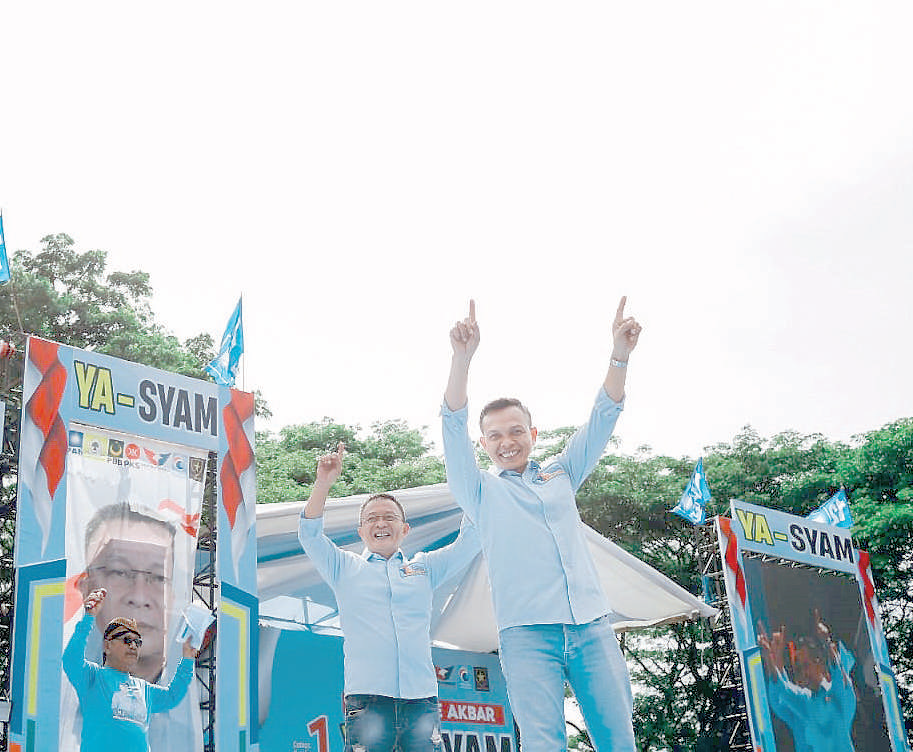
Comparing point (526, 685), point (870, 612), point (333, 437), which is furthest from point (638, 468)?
point (526, 685)

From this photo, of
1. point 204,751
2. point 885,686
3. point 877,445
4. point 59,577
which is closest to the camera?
point 59,577

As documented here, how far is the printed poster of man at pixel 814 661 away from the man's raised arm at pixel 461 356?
721cm

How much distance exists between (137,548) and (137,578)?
6.8 inches

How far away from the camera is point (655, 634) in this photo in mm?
17812

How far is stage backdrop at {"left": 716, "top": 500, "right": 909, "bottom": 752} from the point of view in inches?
353

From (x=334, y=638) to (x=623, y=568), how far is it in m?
2.56

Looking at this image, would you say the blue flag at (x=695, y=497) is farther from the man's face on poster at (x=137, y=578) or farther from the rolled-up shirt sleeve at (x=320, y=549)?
the rolled-up shirt sleeve at (x=320, y=549)

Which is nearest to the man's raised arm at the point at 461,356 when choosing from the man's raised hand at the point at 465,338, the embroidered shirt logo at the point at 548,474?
the man's raised hand at the point at 465,338

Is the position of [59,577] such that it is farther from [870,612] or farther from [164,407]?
[870,612]

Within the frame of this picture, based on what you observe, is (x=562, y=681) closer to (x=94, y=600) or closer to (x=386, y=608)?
(x=386, y=608)

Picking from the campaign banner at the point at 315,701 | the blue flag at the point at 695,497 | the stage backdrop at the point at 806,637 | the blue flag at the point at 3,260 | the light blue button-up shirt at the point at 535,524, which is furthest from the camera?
the blue flag at the point at 695,497

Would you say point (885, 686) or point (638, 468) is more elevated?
point (638, 468)

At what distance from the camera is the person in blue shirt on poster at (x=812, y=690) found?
8.98m

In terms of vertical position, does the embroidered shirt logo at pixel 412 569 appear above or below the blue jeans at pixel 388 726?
above
